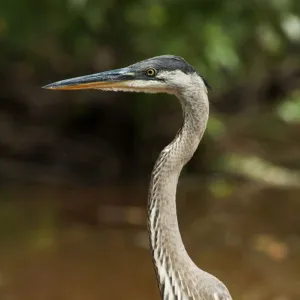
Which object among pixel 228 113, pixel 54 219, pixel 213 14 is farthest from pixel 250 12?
pixel 228 113

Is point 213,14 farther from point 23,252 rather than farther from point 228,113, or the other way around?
point 228,113

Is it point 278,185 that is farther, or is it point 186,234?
point 278,185

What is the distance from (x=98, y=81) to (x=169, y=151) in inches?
12.5

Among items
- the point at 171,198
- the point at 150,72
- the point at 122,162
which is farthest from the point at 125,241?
the point at 150,72

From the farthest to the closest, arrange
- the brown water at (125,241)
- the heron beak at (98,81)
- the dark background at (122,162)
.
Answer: the dark background at (122,162), the brown water at (125,241), the heron beak at (98,81)

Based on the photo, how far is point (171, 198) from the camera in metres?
2.46

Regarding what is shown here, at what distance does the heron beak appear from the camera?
241cm

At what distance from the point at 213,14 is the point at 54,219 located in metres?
2.11

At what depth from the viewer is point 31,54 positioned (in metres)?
7.80

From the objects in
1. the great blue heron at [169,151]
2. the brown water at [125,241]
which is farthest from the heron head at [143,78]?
the brown water at [125,241]

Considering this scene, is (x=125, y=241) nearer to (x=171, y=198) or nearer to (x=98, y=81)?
(x=171, y=198)

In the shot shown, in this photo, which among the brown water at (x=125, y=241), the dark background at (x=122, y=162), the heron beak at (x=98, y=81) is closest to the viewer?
the heron beak at (x=98, y=81)

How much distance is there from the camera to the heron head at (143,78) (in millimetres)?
2416

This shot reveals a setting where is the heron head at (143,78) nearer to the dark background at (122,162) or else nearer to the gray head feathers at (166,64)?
the gray head feathers at (166,64)
